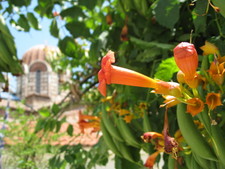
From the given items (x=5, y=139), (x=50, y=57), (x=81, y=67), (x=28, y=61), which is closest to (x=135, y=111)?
(x=81, y=67)

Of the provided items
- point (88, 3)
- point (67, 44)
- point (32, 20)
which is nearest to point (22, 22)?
point (32, 20)

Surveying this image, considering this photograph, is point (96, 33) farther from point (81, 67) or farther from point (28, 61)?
point (28, 61)

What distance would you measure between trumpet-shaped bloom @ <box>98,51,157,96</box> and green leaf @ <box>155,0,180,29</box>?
266 mm

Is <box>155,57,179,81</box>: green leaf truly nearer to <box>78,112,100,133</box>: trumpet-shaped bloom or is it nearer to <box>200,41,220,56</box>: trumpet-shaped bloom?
<box>200,41,220,56</box>: trumpet-shaped bloom

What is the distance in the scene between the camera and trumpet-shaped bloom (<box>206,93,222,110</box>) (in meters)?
0.50

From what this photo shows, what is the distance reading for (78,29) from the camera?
4.65 ft

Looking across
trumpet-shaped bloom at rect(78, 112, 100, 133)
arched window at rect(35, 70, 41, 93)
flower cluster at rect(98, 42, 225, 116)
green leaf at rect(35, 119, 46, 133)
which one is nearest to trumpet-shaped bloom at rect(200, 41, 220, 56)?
flower cluster at rect(98, 42, 225, 116)

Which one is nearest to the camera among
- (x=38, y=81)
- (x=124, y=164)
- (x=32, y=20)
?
(x=124, y=164)

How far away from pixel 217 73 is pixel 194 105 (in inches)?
2.8

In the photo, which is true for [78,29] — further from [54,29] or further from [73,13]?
[54,29]

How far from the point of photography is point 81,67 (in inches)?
88.7

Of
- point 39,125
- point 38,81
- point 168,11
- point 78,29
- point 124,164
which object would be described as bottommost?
point 124,164

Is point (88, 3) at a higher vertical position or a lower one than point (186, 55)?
higher

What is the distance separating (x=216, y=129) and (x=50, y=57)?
113 inches
